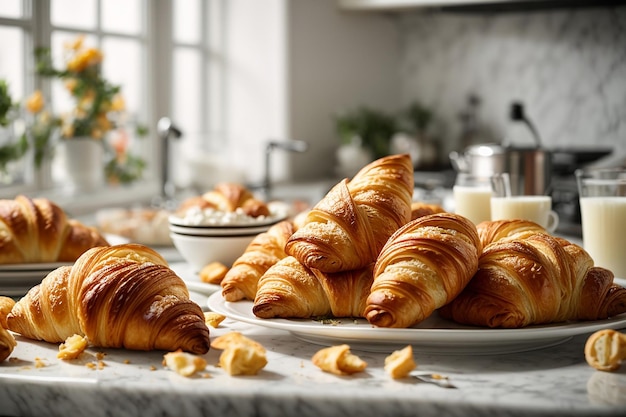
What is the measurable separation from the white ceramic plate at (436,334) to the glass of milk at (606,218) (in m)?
0.34

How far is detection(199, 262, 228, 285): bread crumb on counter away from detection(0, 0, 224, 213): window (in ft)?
4.62

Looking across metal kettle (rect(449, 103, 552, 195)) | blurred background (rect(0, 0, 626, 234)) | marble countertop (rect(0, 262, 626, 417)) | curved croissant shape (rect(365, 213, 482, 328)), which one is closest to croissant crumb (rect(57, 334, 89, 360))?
marble countertop (rect(0, 262, 626, 417))

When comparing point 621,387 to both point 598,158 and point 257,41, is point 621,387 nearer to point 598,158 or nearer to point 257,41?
point 598,158

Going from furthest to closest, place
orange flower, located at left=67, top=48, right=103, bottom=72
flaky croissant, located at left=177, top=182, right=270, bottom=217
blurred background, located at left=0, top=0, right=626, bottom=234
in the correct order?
blurred background, located at left=0, top=0, right=626, bottom=234 < orange flower, located at left=67, top=48, right=103, bottom=72 < flaky croissant, located at left=177, top=182, right=270, bottom=217

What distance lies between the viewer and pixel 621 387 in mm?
914

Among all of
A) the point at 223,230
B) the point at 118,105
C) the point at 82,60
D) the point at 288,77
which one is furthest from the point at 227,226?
the point at 288,77

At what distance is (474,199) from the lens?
5.39ft

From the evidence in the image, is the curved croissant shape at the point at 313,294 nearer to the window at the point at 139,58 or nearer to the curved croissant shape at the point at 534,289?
the curved croissant shape at the point at 534,289

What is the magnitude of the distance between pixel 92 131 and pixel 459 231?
2413 mm

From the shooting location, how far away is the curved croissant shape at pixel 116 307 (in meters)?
1.03

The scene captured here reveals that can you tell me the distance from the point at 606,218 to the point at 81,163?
7.44 ft

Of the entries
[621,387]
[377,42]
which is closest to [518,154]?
[621,387]

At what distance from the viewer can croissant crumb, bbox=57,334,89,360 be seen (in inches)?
40.6

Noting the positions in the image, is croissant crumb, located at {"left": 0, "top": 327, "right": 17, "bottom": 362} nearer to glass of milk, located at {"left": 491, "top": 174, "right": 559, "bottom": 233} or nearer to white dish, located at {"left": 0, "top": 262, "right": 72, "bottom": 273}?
white dish, located at {"left": 0, "top": 262, "right": 72, "bottom": 273}
